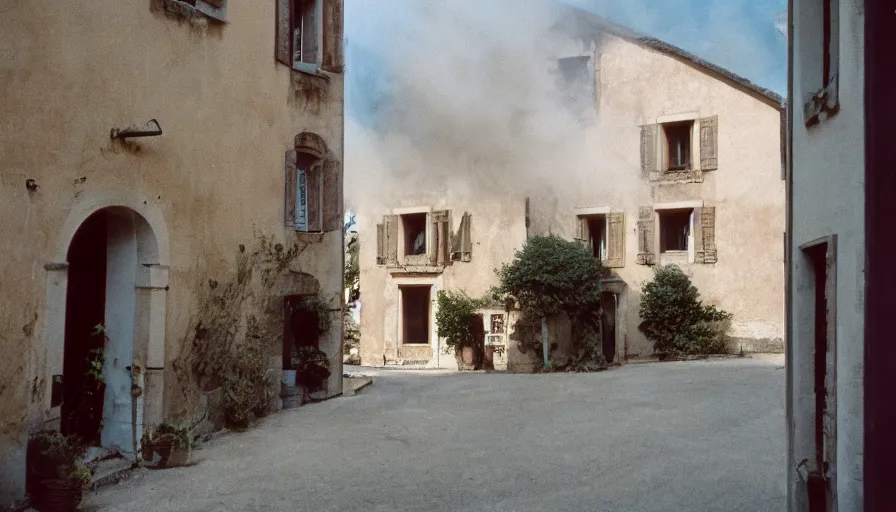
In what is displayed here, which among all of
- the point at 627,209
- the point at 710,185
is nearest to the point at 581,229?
the point at 627,209

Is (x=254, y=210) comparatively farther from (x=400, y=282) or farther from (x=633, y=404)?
(x=400, y=282)

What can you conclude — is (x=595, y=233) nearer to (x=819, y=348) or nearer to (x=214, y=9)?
(x=214, y=9)

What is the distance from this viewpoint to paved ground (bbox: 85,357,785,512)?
6730mm

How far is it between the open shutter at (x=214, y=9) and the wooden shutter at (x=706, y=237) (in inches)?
518

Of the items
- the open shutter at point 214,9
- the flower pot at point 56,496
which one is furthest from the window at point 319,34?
the flower pot at point 56,496

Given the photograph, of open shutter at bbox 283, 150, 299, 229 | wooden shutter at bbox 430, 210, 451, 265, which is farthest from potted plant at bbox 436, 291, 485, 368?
open shutter at bbox 283, 150, 299, 229

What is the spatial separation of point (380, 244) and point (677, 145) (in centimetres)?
857

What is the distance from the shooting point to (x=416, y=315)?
23766mm

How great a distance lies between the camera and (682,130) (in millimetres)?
20625

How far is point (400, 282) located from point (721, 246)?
28.5 feet

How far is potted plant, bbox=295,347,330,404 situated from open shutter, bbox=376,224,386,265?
1070 centimetres

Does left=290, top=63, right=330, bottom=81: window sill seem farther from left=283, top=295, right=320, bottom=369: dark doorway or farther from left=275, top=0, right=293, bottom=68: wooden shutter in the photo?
left=283, top=295, right=320, bottom=369: dark doorway
